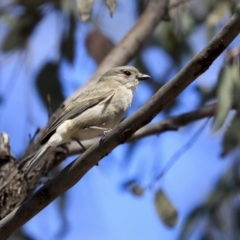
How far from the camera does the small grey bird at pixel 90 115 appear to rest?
3.51 meters

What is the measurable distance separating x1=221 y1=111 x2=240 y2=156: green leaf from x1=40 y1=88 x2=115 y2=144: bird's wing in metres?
0.77

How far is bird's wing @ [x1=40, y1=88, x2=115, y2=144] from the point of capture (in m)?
3.58

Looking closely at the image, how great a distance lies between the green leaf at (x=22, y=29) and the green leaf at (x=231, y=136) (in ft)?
5.83

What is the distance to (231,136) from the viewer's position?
13.5ft

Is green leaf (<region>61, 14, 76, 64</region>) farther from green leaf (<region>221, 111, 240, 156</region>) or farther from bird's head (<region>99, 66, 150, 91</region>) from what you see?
green leaf (<region>221, 111, 240, 156</region>)

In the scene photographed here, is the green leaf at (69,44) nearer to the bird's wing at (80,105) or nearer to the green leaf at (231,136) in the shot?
the bird's wing at (80,105)

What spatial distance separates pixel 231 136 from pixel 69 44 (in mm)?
1480

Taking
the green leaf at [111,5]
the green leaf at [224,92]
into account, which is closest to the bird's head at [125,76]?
the green leaf at [224,92]

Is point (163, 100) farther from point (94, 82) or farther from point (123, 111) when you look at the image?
point (94, 82)

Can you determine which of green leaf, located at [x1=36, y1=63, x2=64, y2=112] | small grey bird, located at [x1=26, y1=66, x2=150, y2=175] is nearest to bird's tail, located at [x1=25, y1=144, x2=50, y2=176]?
small grey bird, located at [x1=26, y1=66, x2=150, y2=175]

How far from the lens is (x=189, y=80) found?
99.1 inches

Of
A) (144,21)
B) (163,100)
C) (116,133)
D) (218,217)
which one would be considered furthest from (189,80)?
(218,217)

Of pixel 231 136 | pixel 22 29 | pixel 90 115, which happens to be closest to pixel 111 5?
pixel 90 115

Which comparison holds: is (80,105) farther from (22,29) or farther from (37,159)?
(22,29)
